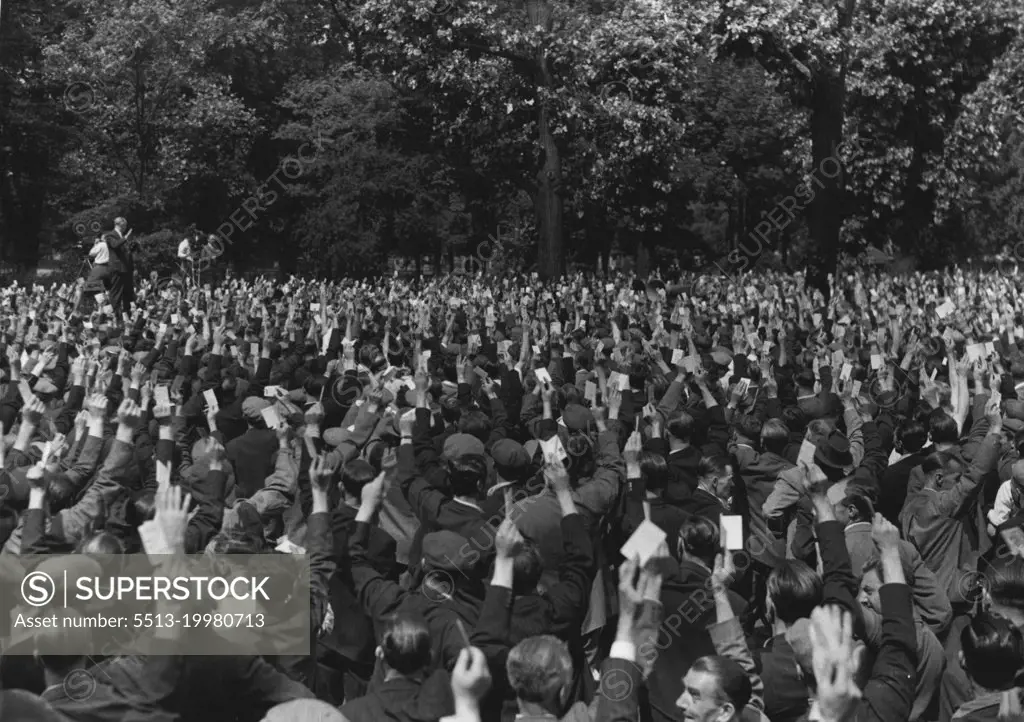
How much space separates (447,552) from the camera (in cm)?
590

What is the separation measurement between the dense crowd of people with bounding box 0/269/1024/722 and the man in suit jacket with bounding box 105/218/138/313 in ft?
23.9

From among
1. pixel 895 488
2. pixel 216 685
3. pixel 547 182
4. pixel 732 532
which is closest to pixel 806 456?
pixel 732 532

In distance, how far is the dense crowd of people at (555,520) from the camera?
4.43 metres

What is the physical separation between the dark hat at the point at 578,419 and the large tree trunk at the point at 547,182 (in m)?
18.0

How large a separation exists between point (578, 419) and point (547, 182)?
1860 centimetres

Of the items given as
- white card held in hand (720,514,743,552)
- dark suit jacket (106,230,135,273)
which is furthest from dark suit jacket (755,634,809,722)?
dark suit jacket (106,230,135,273)

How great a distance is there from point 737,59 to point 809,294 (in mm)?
5683

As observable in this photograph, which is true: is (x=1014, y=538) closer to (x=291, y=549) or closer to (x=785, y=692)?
(x=785, y=692)

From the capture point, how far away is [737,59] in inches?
1004

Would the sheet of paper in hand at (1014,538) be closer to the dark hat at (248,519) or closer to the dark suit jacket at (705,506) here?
the dark suit jacket at (705,506)

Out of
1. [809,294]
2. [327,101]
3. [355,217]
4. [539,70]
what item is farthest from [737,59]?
[327,101]

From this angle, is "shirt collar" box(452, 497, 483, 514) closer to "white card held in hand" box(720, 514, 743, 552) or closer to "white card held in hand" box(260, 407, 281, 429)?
"white card held in hand" box(260, 407, 281, 429)

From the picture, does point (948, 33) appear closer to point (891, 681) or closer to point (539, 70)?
point (539, 70)

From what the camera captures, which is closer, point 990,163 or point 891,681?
point 891,681
